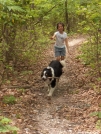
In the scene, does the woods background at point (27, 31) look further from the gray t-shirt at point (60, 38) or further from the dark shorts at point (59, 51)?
the dark shorts at point (59, 51)

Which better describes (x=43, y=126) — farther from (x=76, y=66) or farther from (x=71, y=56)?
(x=71, y=56)

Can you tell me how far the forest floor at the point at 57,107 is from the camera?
6.14 metres

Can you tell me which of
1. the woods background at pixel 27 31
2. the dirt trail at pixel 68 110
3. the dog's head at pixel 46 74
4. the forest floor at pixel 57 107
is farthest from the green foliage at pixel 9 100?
the dog's head at pixel 46 74

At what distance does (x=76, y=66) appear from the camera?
42.7ft

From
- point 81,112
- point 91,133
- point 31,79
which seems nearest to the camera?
point 91,133

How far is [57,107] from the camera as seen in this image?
25.4 feet

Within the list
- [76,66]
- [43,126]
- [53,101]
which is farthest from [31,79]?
[43,126]

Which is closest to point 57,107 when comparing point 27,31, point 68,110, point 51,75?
point 68,110

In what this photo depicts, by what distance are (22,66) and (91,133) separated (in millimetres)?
6549

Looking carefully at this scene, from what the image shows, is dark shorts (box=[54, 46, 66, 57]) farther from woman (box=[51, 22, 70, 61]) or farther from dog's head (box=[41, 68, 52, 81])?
dog's head (box=[41, 68, 52, 81])

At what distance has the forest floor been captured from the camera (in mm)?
6137

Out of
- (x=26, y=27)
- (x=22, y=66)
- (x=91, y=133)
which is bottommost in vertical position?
(x=91, y=133)

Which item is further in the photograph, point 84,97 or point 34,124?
point 84,97

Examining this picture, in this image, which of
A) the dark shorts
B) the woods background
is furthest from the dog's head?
the dark shorts
